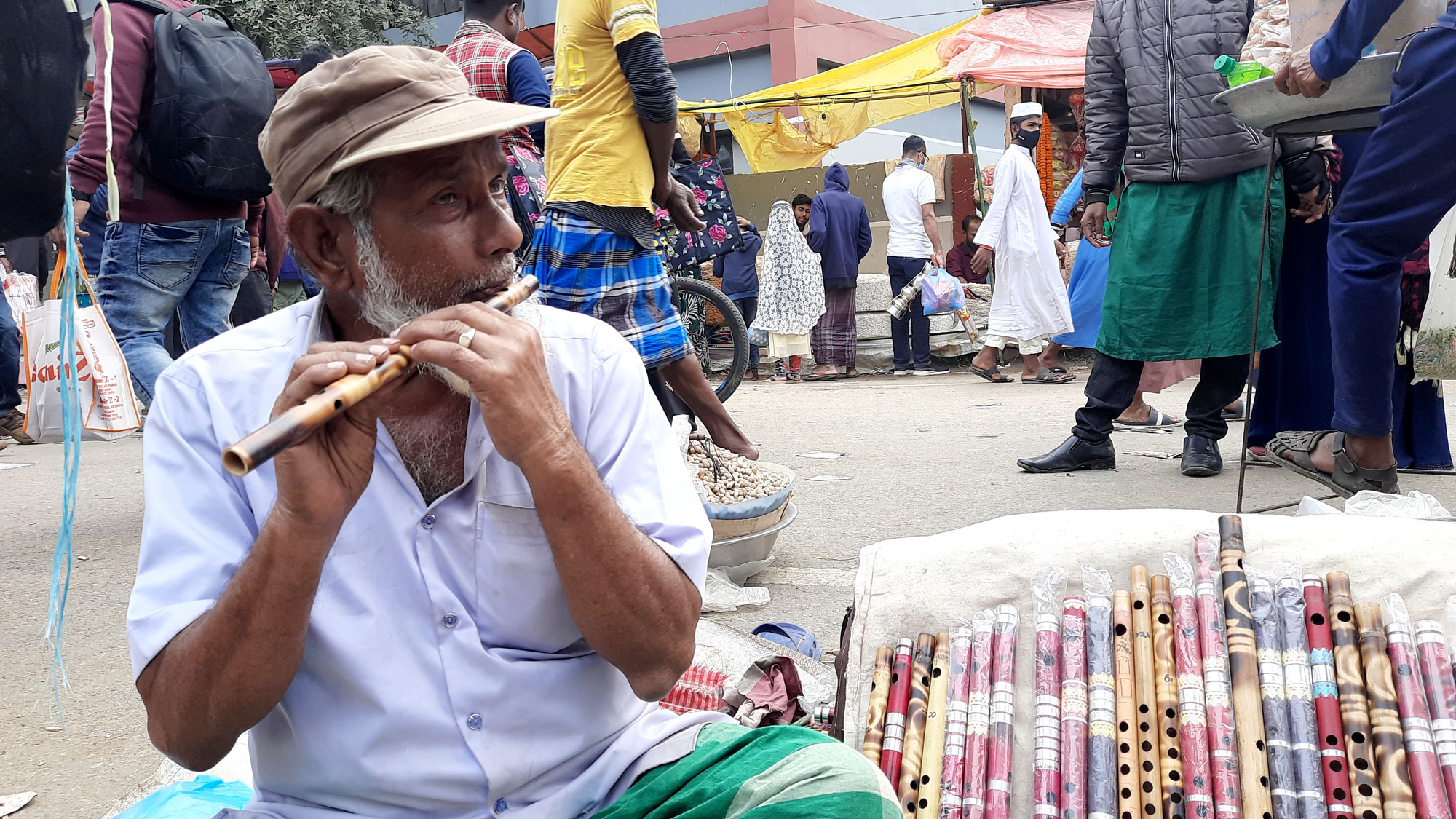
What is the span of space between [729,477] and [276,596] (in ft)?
7.23

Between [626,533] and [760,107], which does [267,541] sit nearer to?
[626,533]

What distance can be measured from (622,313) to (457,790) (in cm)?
267

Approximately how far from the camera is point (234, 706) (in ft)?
4.17

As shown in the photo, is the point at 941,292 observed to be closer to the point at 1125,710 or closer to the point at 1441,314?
the point at 1441,314

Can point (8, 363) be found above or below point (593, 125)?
below

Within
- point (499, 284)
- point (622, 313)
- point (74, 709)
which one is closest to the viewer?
point (499, 284)

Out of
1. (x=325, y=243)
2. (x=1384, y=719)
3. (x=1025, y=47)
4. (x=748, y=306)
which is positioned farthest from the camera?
(x=1025, y=47)

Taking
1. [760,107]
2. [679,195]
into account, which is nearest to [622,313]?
[679,195]

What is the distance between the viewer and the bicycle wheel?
6.85m

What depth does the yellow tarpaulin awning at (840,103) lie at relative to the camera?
40.6ft

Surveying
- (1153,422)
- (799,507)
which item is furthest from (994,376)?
(799,507)

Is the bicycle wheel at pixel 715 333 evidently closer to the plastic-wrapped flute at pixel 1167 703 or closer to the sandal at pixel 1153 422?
the sandal at pixel 1153 422

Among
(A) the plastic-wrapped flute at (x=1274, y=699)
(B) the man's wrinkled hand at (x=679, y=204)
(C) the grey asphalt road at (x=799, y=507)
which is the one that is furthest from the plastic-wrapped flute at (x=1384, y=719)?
(B) the man's wrinkled hand at (x=679, y=204)

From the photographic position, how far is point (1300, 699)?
1673 mm
